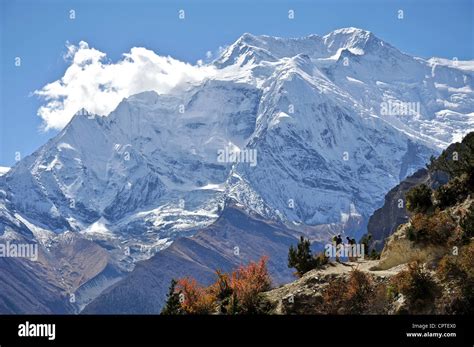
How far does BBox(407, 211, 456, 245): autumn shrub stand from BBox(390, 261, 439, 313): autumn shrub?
367cm

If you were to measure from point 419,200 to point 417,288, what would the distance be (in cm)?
1162

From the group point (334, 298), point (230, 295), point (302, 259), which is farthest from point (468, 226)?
point (230, 295)

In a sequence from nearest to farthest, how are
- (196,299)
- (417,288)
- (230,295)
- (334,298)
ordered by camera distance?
1. (417,288)
2. (334,298)
3. (230,295)
4. (196,299)

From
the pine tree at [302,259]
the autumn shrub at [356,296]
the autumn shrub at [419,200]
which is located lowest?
the autumn shrub at [356,296]

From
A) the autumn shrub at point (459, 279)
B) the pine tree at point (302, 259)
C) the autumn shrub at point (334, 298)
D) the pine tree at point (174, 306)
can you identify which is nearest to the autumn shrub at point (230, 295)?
the pine tree at point (174, 306)

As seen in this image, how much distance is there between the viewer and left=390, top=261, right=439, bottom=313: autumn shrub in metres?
39.3

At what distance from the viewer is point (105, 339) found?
92.9ft

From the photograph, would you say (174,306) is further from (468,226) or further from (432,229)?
(468,226)

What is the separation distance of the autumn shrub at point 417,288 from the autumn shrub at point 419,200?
1009 centimetres

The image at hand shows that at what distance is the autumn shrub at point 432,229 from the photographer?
4347 cm

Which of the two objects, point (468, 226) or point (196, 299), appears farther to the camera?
point (196, 299)

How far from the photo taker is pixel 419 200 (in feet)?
165

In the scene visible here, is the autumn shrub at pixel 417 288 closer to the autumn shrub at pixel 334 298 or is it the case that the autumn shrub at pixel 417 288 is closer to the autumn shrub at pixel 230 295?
the autumn shrub at pixel 334 298

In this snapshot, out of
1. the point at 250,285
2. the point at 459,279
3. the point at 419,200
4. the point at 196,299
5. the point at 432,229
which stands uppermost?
the point at 419,200
